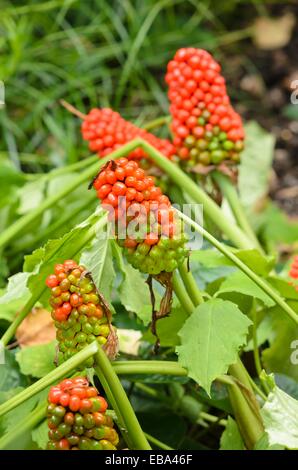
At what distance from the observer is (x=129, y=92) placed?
2637mm

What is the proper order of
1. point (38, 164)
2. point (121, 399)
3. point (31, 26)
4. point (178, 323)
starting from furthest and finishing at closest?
point (31, 26) < point (38, 164) < point (178, 323) < point (121, 399)

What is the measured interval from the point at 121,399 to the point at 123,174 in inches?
9.7

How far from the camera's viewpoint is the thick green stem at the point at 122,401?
2.97 feet

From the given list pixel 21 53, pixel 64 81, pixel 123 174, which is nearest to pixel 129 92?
pixel 64 81

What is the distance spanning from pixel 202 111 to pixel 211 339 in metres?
0.52

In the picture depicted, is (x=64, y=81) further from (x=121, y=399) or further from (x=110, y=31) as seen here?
(x=121, y=399)

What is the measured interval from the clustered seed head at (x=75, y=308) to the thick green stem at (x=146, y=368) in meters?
0.07

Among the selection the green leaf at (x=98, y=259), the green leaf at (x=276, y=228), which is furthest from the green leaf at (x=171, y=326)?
the green leaf at (x=276, y=228)

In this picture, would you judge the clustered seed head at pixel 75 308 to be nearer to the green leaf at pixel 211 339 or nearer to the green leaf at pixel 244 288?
the green leaf at pixel 211 339

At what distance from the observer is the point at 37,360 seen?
3.87 ft

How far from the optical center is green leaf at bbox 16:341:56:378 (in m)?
1.16

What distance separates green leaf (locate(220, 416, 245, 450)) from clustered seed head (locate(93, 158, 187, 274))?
0.30 m

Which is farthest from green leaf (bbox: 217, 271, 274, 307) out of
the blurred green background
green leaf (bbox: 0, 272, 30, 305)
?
the blurred green background
